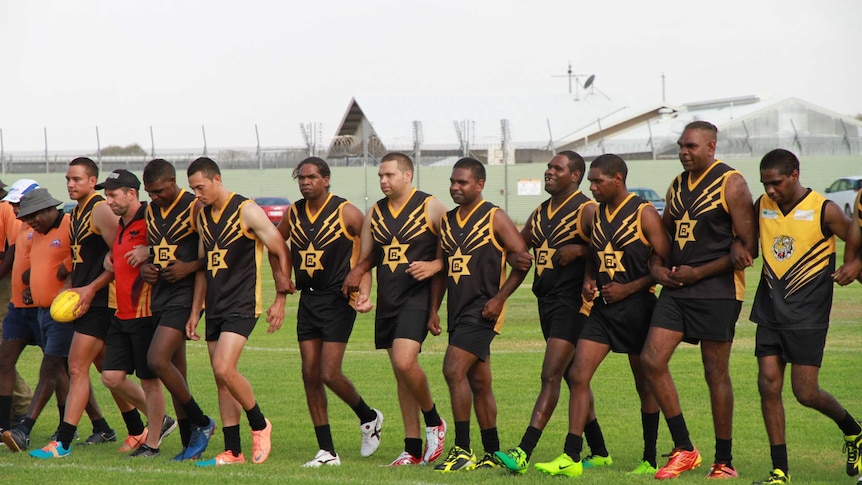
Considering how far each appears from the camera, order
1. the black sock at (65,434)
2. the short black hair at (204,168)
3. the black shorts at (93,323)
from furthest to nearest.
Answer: the black shorts at (93,323) → the black sock at (65,434) → the short black hair at (204,168)

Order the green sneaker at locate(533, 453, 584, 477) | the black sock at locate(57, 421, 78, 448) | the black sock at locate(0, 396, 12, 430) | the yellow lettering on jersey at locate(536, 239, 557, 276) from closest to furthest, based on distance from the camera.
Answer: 1. the green sneaker at locate(533, 453, 584, 477)
2. the yellow lettering on jersey at locate(536, 239, 557, 276)
3. the black sock at locate(57, 421, 78, 448)
4. the black sock at locate(0, 396, 12, 430)

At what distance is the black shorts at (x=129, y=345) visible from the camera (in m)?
9.25

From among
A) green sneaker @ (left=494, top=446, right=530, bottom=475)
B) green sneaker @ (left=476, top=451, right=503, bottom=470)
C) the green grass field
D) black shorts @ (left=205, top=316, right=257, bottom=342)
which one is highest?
black shorts @ (left=205, top=316, right=257, bottom=342)

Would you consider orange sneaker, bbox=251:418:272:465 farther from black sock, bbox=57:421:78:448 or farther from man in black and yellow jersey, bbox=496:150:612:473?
man in black and yellow jersey, bbox=496:150:612:473

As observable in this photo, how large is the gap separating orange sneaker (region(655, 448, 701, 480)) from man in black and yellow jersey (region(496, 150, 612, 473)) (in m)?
0.80

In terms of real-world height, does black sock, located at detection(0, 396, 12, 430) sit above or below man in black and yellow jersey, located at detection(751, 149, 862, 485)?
below

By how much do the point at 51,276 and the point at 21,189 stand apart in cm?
98

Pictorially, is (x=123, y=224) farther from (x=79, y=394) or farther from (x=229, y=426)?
(x=229, y=426)

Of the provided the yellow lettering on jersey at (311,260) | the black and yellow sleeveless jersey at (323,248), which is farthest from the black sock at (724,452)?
the yellow lettering on jersey at (311,260)

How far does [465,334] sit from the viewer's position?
8.37 m

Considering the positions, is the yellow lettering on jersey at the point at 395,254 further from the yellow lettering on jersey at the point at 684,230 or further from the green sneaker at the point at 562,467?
the yellow lettering on jersey at the point at 684,230

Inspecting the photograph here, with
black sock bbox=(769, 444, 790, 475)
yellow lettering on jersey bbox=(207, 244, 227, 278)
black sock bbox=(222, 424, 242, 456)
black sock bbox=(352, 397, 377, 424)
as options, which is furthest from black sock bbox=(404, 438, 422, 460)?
black sock bbox=(769, 444, 790, 475)

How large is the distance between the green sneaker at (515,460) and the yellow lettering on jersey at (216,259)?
110 inches

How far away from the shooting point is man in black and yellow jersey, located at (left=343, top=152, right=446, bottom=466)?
8.57 metres
